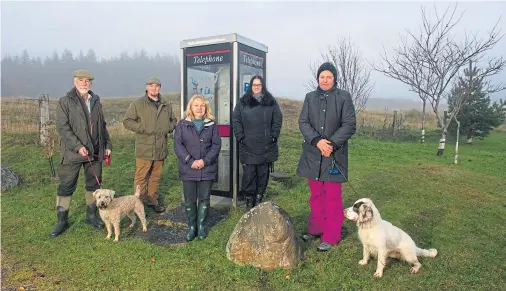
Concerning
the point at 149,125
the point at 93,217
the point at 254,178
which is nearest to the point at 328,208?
the point at 254,178

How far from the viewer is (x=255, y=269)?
399cm

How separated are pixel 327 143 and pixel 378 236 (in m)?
1.23

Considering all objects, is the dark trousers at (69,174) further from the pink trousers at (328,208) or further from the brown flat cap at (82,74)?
the pink trousers at (328,208)

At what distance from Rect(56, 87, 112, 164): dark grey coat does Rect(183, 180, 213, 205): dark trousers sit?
1.59 metres

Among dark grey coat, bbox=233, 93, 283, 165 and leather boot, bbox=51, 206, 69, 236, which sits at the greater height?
dark grey coat, bbox=233, 93, 283, 165

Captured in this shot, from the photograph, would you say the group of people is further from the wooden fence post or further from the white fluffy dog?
the wooden fence post

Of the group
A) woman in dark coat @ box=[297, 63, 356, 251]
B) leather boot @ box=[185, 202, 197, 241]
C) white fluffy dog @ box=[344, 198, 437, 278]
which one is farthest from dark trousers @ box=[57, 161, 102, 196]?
white fluffy dog @ box=[344, 198, 437, 278]

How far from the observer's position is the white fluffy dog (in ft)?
12.4

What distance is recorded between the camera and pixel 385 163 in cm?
1126

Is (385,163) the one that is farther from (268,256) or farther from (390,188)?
(268,256)

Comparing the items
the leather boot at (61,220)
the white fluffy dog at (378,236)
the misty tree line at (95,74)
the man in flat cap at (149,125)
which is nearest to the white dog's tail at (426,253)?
the white fluffy dog at (378,236)

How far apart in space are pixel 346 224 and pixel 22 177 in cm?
718

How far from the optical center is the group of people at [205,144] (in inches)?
174

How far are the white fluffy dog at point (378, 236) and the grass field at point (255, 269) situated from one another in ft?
0.60
